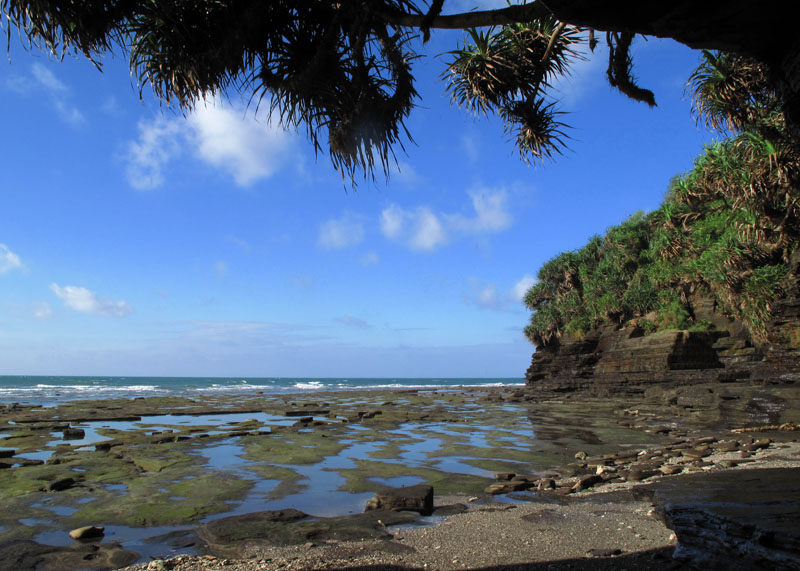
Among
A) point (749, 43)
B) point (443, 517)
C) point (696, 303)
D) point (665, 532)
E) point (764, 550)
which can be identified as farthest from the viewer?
point (696, 303)

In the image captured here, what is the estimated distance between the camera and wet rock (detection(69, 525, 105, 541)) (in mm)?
4441

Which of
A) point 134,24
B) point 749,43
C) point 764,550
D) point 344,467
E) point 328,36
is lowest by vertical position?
point 344,467

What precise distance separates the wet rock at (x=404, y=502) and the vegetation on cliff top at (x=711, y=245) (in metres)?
4.61

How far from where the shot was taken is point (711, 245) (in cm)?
2098

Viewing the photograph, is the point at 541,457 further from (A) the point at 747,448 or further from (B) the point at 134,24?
(B) the point at 134,24

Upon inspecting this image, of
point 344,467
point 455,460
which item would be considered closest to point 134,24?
point 344,467

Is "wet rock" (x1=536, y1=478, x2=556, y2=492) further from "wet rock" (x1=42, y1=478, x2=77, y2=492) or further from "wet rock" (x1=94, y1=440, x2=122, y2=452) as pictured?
"wet rock" (x1=94, y1=440, x2=122, y2=452)

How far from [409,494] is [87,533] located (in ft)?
10.1

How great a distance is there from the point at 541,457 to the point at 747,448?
11.7 ft

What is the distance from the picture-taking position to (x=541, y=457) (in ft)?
28.4

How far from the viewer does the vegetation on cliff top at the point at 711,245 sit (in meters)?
8.34

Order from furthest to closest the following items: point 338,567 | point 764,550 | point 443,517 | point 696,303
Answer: point 696,303 < point 443,517 < point 338,567 < point 764,550

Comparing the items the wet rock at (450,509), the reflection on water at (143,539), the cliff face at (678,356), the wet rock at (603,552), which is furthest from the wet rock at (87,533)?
the cliff face at (678,356)

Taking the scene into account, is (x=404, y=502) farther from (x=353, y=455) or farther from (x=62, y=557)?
(x=353, y=455)
